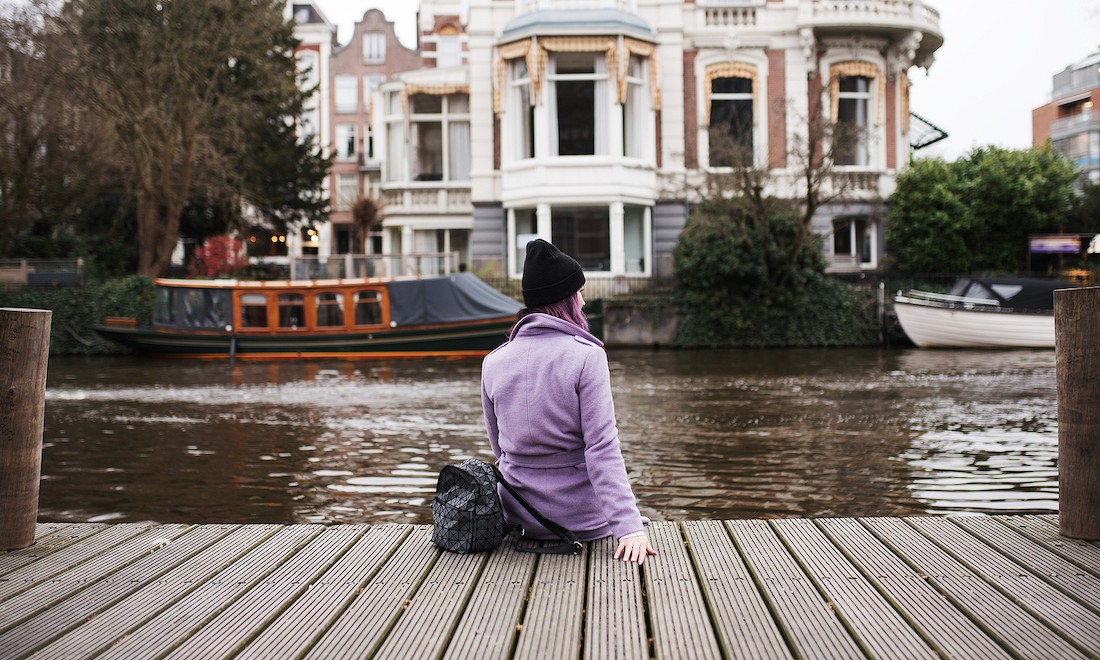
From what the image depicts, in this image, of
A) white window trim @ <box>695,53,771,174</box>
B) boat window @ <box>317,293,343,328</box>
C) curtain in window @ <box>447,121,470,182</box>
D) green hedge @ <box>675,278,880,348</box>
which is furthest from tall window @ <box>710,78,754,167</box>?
boat window @ <box>317,293,343,328</box>

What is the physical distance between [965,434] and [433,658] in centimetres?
912

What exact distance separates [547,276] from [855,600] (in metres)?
1.67

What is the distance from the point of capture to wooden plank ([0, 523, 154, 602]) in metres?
3.98

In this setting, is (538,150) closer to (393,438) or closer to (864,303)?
(864,303)

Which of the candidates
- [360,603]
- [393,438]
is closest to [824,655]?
[360,603]

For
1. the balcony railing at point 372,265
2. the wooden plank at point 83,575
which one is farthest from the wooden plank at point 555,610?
the balcony railing at point 372,265

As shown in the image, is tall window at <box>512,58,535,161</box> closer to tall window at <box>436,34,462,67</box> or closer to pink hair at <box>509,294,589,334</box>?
tall window at <box>436,34,462,67</box>

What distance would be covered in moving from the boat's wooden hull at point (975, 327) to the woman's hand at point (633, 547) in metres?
22.1

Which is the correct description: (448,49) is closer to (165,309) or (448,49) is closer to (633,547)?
(165,309)

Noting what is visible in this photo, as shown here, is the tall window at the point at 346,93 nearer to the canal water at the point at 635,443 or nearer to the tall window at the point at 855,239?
the tall window at the point at 855,239

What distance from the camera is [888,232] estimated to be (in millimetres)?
29031

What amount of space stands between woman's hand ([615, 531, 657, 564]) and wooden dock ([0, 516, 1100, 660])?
0.10m

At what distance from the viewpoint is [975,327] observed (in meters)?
24.1

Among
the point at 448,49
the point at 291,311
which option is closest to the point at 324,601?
the point at 291,311
